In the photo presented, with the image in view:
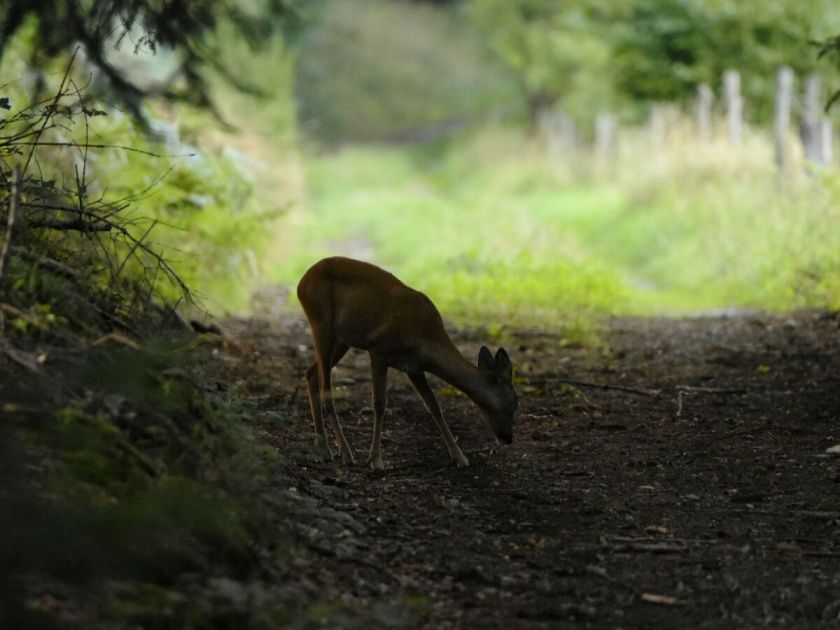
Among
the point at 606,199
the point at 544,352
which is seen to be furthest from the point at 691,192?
the point at 544,352

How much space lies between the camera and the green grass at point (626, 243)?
13906 mm

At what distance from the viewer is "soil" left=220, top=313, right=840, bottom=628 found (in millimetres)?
4891

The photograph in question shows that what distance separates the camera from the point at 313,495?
611 centimetres

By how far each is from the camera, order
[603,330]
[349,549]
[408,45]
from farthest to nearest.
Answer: [408,45] → [603,330] → [349,549]

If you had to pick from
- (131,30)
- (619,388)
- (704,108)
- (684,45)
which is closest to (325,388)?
(131,30)

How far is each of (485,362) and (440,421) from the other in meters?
0.41

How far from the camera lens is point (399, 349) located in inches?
281

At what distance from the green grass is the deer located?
181 inches

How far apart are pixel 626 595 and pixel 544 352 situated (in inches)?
238

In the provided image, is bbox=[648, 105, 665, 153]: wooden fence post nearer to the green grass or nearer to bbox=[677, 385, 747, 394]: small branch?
the green grass

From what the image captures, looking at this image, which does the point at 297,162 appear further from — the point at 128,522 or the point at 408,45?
the point at 408,45

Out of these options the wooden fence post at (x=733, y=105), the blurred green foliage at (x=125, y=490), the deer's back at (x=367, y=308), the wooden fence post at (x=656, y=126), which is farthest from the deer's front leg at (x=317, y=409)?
the wooden fence post at (x=656, y=126)

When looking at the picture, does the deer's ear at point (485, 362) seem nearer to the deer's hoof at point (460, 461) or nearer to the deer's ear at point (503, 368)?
the deer's ear at point (503, 368)

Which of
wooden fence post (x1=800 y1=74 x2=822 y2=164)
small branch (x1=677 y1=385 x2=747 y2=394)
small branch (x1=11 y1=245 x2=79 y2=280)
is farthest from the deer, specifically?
wooden fence post (x1=800 y1=74 x2=822 y2=164)
